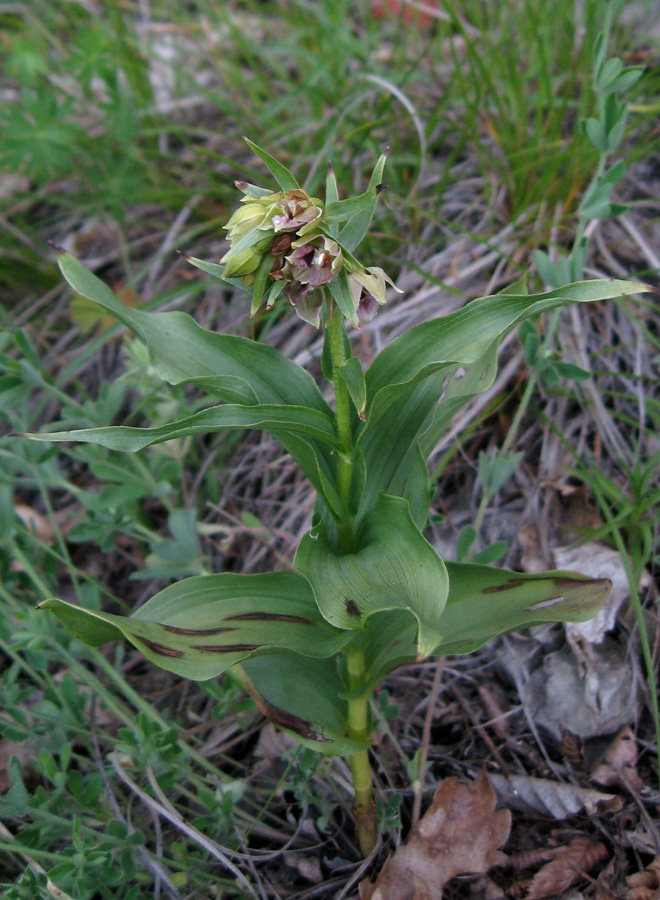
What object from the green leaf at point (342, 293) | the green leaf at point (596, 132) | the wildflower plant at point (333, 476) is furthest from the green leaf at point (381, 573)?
the green leaf at point (596, 132)

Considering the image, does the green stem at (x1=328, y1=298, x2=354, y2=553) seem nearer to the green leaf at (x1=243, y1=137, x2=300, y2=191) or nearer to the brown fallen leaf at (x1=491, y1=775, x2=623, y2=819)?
the green leaf at (x1=243, y1=137, x2=300, y2=191)

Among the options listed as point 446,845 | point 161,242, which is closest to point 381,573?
point 446,845

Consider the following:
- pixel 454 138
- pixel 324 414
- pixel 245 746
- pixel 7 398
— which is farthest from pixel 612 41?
pixel 245 746

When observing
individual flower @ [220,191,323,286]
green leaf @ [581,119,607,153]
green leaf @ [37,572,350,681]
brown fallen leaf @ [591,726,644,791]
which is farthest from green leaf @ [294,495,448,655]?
green leaf @ [581,119,607,153]

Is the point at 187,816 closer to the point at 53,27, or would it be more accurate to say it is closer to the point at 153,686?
the point at 153,686

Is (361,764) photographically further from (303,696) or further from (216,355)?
(216,355)
